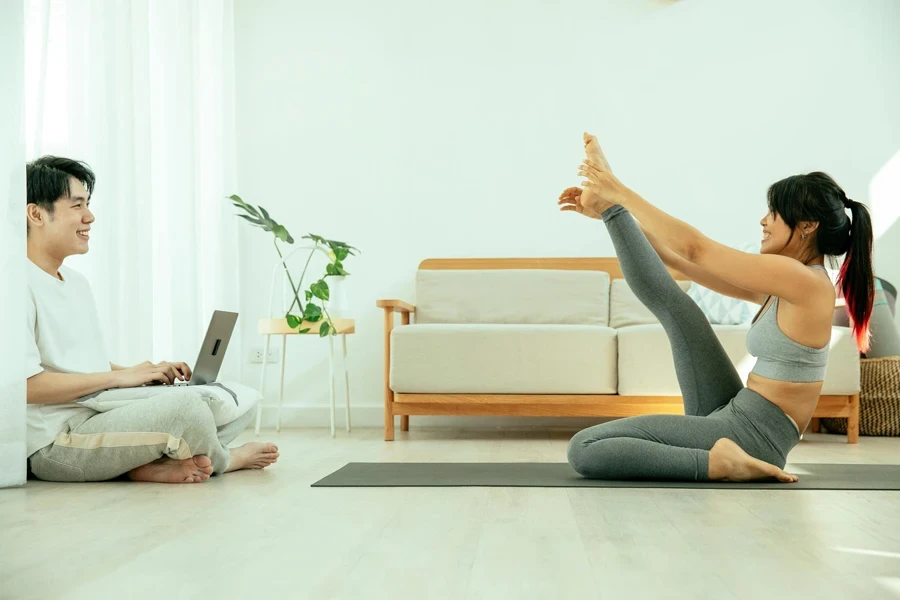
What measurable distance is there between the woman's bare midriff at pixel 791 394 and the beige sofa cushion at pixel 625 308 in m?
1.88

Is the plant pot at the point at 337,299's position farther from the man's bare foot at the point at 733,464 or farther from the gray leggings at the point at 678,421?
the man's bare foot at the point at 733,464

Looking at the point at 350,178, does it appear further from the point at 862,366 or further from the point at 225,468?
the point at 862,366

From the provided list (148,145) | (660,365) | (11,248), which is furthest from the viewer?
(660,365)

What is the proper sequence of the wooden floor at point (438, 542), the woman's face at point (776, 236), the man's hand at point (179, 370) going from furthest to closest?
the man's hand at point (179, 370) → the woman's face at point (776, 236) → the wooden floor at point (438, 542)

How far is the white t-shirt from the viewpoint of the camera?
7.13ft

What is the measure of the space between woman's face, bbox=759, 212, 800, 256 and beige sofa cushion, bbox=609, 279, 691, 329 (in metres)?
1.86

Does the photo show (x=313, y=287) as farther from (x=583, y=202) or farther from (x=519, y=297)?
(x=583, y=202)

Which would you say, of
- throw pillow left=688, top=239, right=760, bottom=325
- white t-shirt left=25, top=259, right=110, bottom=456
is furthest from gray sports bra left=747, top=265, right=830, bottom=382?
white t-shirt left=25, top=259, right=110, bottom=456

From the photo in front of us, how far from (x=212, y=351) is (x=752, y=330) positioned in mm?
1522

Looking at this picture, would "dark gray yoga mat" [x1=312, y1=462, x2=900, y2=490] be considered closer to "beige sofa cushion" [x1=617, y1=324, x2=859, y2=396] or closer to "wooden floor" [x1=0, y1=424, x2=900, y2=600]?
"wooden floor" [x1=0, y1=424, x2=900, y2=600]

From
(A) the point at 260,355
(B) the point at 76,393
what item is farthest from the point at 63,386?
(A) the point at 260,355

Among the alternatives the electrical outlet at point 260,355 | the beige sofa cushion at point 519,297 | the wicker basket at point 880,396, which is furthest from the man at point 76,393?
the wicker basket at point 880,396

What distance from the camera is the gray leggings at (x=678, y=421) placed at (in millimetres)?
2139

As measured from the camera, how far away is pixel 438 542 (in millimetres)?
1461
